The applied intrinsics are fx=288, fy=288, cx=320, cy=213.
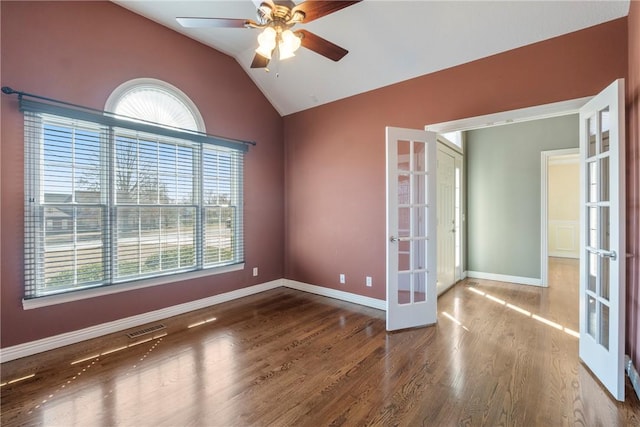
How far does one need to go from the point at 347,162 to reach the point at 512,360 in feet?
9.44

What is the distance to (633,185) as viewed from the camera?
2.19 m

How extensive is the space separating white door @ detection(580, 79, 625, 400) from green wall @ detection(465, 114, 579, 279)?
8.65ft

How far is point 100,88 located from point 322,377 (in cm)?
349

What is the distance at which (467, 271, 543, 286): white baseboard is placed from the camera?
4.75 meters

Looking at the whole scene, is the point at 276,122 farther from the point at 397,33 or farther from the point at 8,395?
the point at 8,395

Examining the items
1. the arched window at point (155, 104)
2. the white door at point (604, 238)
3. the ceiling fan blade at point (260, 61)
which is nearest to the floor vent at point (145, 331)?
the arched window at point (155, 104)

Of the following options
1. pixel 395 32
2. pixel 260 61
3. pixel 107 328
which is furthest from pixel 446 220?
pixel 107 328

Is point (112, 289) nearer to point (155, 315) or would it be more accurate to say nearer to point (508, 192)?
point (155, 315)

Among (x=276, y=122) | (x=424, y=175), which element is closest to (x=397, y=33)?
(x=424, y=175)

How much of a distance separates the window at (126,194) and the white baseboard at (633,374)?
13.5 ft

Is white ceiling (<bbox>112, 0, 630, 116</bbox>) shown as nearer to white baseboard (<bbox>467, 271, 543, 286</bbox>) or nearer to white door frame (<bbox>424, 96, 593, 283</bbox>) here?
white door frame (<bbox>424, 96, 593, 283</bbox>)

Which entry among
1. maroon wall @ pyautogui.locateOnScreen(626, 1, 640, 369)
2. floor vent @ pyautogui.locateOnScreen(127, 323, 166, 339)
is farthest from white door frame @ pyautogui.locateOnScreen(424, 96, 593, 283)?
floor vent @ pyautogui.locateOnScreen(127, 323, 166, 339)

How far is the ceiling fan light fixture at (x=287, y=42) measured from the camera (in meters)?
2.14

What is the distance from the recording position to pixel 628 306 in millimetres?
2291
